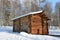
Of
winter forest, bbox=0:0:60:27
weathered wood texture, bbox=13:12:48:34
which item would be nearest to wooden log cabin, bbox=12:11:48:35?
weathered wood texture, bbox=13:12:48:34

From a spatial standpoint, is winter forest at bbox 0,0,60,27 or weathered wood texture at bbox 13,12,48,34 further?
winter forest at bbox 0,0,60,27

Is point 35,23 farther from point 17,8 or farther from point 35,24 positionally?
point 17,8

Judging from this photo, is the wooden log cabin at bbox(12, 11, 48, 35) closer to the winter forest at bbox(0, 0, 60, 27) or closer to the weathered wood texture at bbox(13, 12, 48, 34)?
the weathered wood texture at bbox(13, 12, 48, 34)

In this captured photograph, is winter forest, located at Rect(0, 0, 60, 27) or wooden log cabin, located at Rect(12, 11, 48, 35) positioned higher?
winter forest, located at Rect(0, 0, 60, 27)

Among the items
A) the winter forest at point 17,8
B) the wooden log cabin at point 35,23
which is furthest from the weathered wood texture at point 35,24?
the winter forest at point 17,8

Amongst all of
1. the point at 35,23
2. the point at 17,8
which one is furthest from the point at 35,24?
the point at 17,8

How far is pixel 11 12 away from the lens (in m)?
53.8

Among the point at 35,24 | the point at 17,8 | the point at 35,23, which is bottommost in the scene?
the point at 35,24

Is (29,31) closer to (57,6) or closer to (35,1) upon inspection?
(35,1)

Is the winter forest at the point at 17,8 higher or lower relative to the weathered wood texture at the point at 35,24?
higher

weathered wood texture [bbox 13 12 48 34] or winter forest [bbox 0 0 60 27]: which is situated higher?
winter forest [bbox 0 0 60 27]

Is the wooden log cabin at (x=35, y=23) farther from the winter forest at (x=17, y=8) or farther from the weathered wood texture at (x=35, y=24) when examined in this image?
the winter forest at (x=17, y=8)

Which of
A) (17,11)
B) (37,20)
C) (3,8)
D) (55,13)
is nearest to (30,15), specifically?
(37,20)

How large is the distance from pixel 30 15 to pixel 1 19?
3122 cm
